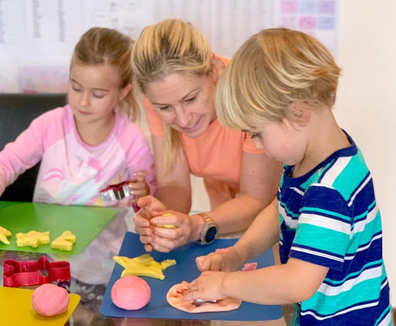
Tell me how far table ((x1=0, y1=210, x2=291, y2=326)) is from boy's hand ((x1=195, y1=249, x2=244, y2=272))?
0.14m

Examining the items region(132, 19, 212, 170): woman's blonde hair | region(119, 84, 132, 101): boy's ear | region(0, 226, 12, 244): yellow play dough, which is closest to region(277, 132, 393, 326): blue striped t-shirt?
region(132, 19, 212, 170): woman's blonde hair

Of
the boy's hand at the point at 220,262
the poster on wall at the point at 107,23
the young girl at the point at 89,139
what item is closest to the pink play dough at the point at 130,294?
the boy's hand at the point at 220,262

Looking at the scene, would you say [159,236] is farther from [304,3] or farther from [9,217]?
[304,3]

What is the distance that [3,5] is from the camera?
206 cm

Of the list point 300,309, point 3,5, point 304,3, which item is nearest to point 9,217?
point 300,309

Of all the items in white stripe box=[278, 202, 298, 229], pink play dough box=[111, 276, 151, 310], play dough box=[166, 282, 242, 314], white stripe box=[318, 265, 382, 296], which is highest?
white stripe box=[278, 202, 298, 229]

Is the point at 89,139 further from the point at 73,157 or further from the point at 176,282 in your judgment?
the point at 176,282

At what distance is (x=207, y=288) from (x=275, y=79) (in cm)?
41

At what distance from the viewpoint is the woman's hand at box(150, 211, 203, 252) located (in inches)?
47.8

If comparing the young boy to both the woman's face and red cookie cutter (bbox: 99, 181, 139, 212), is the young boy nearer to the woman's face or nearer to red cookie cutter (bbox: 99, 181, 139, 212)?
the woman's face

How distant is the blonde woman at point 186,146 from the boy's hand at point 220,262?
144mm

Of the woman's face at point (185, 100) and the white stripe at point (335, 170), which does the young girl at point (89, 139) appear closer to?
the woman's face at point (185, 100)

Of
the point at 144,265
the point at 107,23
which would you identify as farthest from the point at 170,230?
the point at 107,23

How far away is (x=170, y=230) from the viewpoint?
3.98 feet
